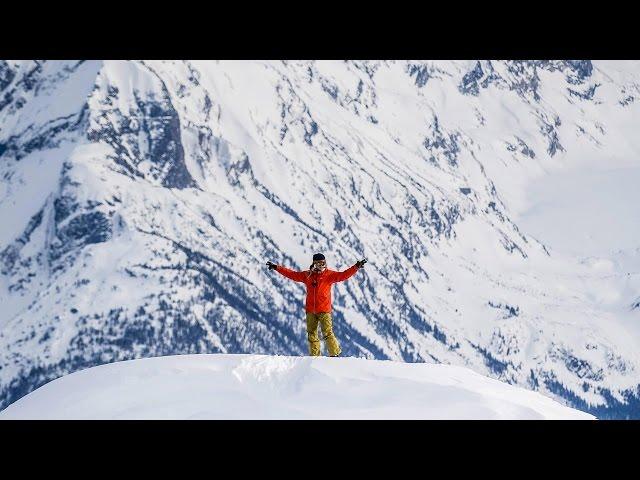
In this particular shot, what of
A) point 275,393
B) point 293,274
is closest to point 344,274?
point 293,274

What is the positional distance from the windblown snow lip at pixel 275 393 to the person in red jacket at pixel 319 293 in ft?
10.9

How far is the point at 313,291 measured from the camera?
101 feet

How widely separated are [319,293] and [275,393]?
6.37m

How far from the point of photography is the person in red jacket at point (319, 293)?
30.5 m

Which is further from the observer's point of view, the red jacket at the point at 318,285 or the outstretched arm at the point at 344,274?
the red jacket at the point at 318,285

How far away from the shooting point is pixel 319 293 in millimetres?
30688

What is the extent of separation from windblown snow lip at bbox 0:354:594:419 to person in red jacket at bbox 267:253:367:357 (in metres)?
3.33

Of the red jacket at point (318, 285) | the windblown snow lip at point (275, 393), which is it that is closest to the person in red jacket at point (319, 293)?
the red jacket at point (318, 285)

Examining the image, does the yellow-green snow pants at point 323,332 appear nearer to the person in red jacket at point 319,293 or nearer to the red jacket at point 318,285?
the person in red jacket at point 319,293

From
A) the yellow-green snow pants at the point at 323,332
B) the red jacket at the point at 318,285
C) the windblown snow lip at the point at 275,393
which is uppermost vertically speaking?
the red jacket at the point at 318,285

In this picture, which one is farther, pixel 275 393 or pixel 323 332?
pixel 323 332

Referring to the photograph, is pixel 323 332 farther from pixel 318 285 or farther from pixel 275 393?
pixel 275 393
